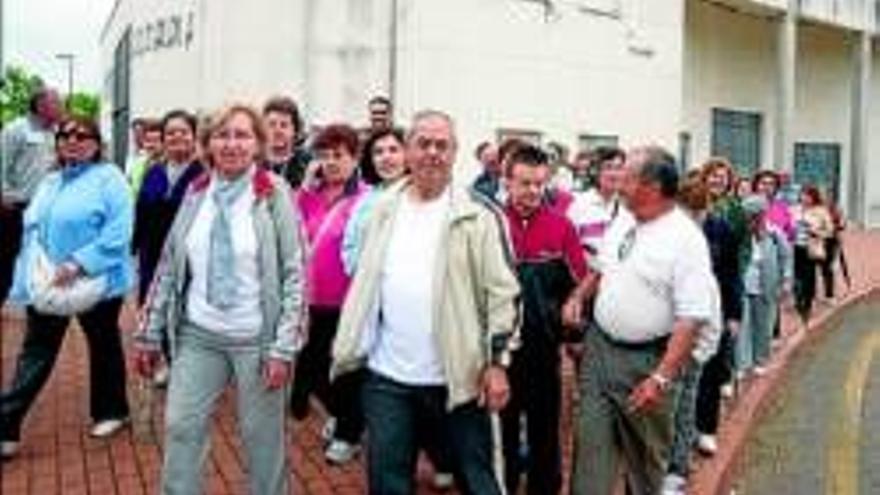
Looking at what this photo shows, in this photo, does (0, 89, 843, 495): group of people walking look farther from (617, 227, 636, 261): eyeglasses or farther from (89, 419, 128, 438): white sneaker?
(89, 419, 128, 438): white sneaker

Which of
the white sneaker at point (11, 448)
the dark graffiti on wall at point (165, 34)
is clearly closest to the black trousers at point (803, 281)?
the dark graffiti on wall at point (165, 34)

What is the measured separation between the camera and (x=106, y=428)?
8.57m

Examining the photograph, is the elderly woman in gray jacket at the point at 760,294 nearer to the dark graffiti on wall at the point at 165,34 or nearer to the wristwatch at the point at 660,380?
the wristwatch at the point at 660,380

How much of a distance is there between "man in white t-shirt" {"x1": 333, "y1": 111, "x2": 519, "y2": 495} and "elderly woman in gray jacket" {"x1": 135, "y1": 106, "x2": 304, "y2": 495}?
1.40 ft

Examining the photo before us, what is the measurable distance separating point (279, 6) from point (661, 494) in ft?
53.4

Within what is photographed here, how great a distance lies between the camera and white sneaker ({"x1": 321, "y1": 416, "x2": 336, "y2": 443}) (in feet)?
27.6

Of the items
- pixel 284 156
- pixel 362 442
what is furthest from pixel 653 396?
pixel 284 156

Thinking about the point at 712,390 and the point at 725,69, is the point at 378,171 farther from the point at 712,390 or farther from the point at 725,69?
the point at 725,69

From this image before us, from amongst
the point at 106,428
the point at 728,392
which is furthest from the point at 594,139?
the point at 106,428

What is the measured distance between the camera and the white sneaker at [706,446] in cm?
895

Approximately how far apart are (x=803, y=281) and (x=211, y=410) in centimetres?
1295

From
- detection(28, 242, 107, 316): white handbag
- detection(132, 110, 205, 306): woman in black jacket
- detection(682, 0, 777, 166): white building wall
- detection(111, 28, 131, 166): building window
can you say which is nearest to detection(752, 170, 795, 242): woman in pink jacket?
detection(132, 110, 205, 306): woman in black jacket

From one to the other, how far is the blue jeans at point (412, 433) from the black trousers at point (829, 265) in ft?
49.1

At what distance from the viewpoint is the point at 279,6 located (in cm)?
2162
